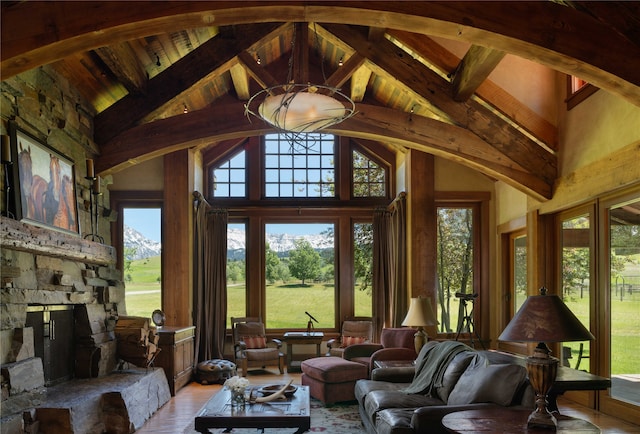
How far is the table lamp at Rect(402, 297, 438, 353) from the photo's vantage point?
6410 millimetres

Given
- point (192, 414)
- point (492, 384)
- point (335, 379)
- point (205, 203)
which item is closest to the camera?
point (492, 384)

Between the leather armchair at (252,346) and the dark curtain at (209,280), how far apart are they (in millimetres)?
304

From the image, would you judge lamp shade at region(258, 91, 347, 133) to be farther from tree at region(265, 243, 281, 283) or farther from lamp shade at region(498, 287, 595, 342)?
tree at region(265, 243, 281, 283)

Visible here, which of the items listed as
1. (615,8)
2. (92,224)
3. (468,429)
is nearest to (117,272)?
(92,224)

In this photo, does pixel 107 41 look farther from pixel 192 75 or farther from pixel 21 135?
pixel 192 75

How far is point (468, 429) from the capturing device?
2.94 meters

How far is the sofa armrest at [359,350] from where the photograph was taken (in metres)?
7.18

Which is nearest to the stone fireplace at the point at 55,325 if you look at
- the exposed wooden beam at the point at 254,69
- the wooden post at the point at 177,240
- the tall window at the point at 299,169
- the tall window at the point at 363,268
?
the wooden post at the point at 177,240

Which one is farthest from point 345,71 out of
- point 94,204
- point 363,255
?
point 363,255

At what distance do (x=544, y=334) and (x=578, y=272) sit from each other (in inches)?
144

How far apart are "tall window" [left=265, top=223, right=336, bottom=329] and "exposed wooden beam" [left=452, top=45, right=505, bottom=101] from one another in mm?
3979

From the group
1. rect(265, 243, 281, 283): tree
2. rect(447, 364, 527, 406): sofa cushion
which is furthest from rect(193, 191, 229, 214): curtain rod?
rect(447, 364, 527, 406): sofa cushion

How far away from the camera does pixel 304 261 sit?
31.9 ft

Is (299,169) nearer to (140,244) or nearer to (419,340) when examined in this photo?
(140,244)
